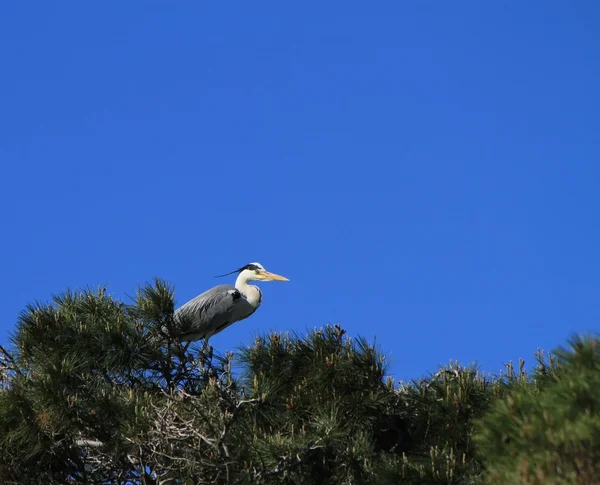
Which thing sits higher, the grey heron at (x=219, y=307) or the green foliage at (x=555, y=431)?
the grey heron at (x=219, y=307)

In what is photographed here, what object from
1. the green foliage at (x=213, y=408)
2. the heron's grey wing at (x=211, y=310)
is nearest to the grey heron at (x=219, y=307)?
the heron's grey wing at (x=211, y=310)

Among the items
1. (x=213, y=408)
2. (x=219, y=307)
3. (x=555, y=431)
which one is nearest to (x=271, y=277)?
(x=219, y=307)

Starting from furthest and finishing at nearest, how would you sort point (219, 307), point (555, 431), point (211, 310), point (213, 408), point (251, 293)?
point (251, 293)
point (219, 307)
point (211, 310)
point (213, 408)
point (555, 431)

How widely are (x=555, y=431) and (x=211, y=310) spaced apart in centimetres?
747

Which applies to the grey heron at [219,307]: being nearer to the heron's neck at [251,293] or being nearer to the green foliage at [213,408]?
the heron's neck at [251,293]

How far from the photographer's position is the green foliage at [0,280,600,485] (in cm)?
740

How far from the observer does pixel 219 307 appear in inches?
487

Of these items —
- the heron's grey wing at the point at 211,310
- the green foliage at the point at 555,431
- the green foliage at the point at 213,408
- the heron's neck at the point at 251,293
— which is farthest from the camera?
the heron's neck at the point at 251,293

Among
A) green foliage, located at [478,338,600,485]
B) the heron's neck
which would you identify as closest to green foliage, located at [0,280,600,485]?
green foliage, located at [478,338,600,485]

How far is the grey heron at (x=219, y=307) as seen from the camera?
1198 centimetres

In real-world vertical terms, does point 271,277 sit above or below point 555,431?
above

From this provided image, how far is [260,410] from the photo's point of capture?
322 inches

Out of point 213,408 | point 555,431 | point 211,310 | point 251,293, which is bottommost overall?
point 555,431

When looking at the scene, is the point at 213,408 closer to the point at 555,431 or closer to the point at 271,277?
the point at 555,431
